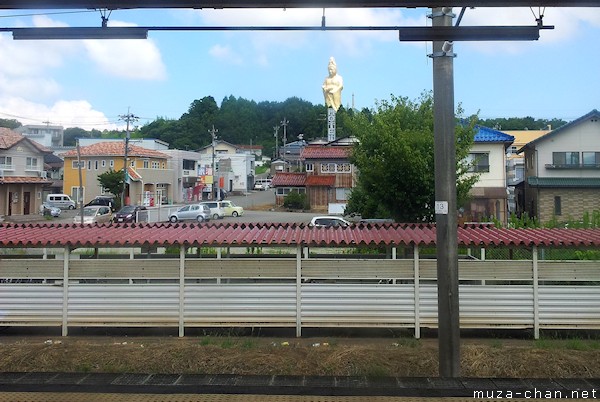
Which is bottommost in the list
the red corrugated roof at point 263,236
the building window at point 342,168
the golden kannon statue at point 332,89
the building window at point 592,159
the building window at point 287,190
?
the red corrugated roof at point 263,236

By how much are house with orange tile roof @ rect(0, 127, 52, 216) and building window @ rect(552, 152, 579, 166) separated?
43.7m

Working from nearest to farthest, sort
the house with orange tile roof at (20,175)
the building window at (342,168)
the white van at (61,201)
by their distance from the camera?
the house with orange tile roof at (20,175), the building window at (342,168), the white van at (61,201)

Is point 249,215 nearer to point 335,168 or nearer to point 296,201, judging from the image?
point 296,201

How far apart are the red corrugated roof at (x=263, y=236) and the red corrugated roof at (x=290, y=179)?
43.1 meters

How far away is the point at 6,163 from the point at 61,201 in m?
7.35

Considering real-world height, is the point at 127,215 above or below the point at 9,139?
below

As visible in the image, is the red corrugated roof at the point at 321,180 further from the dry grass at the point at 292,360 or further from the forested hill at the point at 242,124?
the dry grass at the point at 292,360

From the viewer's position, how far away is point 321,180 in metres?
48.9

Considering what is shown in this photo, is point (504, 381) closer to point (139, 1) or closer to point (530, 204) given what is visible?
point (139, 1)

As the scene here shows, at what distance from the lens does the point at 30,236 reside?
9.12 meters

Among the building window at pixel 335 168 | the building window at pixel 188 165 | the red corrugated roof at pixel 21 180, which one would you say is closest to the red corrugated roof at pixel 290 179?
the building window at pixel 335 168

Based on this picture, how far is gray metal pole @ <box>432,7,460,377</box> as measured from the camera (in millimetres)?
6062

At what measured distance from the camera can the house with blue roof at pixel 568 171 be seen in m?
32.1

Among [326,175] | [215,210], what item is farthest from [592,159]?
[215,210]
